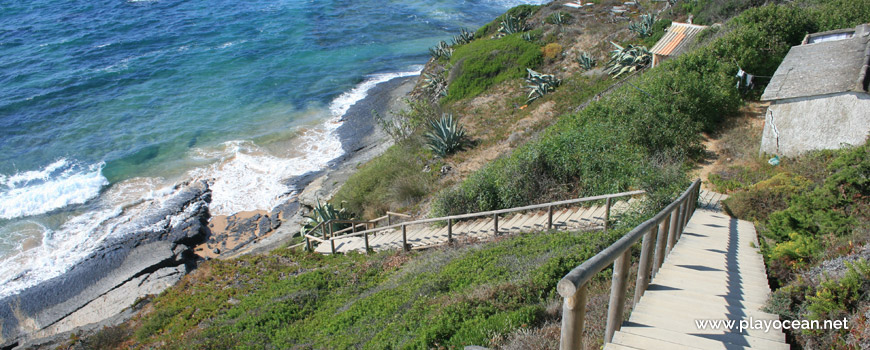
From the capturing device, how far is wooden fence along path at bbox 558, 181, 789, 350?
11.8 ft

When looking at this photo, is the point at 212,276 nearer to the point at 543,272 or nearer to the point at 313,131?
the point at 543,272

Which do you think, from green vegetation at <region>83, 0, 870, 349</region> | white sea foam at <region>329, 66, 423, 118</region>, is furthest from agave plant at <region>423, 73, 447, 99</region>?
green vegetation at <region>83, 0, 870, 349</region>

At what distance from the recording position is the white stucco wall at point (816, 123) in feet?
35.7

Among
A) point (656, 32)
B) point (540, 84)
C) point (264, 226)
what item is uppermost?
point (656, 32)

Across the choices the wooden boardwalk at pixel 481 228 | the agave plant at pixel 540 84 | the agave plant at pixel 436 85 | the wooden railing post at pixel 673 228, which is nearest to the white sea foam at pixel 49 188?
the wooden boardwalk at pixel 481 228

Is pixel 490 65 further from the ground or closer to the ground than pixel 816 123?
closer to the ground

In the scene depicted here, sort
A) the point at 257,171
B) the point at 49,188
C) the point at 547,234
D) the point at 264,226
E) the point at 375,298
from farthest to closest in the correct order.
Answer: the point at 257,171 → the point at 49,188 → the point at 264,226 → the point at 547,234 → the point at 375,298

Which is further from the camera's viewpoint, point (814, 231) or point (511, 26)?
point (511, 26)

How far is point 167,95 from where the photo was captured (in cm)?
3403

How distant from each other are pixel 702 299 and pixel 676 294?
236 millimetres

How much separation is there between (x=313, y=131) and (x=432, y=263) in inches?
781

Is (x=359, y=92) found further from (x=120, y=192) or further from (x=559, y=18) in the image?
(x=120, y=192)

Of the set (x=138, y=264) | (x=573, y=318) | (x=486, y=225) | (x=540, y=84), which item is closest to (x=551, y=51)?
(x=540, y=84)

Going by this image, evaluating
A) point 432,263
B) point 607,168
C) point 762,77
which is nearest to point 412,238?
point 432,263
